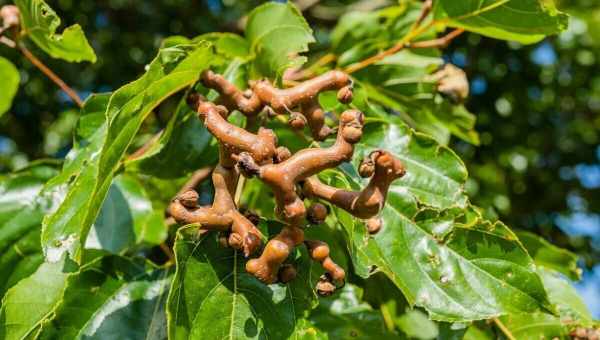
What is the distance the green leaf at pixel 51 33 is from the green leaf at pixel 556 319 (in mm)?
1300

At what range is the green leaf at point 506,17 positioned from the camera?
1661 mm

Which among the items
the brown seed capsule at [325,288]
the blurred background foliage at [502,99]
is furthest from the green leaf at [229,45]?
the blurred background foliage at [502,99]

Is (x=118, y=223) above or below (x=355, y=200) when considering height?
below

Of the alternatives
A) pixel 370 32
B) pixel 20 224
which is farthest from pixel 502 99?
pixel 20 224

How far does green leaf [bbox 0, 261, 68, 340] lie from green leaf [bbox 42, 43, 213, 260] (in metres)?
0.13

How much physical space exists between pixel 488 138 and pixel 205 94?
2.98 m

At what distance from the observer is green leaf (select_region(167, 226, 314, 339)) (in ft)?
3.94

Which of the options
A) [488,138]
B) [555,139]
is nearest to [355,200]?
A: [488,138]

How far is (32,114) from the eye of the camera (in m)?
4.65

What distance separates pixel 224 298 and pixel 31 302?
477 millimetres

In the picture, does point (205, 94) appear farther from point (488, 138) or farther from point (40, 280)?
point (488, 138)

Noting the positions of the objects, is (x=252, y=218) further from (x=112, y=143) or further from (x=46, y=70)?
(x=46, y=70)

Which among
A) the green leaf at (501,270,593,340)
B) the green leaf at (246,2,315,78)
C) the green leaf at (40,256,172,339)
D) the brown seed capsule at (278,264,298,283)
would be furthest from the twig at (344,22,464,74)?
the brown seed capsule at (278,264,298,283)

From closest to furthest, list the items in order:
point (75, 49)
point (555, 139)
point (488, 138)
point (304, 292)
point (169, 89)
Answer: point (304, 292) < point (169, 89) < point (75, 49) < point (488, 138) < point (555, 139)
